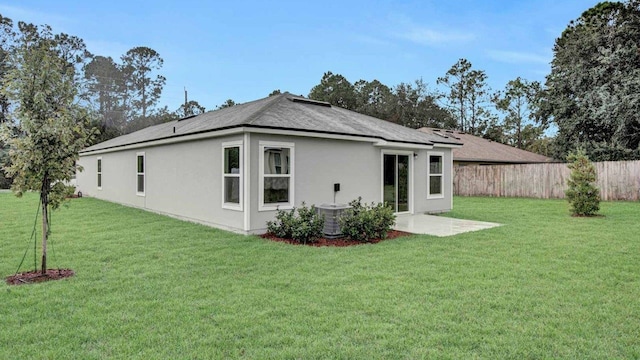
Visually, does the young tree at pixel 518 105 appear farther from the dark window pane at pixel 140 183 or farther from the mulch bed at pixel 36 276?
the mulch bed at pixel 36 276

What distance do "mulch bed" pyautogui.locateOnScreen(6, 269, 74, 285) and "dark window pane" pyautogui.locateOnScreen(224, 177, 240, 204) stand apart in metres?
3.75

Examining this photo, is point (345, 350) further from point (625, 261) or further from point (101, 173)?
point (101, 173)

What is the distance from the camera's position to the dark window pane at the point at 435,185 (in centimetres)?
1268

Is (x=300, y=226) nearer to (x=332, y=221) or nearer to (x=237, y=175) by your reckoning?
(x=332, y=221)

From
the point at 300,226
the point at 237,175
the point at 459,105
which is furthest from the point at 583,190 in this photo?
the point at 459,105

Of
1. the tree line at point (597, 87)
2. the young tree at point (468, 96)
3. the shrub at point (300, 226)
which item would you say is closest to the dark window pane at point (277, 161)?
the shrub at point (300, 226)

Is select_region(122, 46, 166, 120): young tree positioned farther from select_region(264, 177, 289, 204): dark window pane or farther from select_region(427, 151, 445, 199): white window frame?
select_region(264, 177, 289, 204): dark window pane

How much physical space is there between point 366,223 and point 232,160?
10.9ft

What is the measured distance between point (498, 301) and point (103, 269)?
5.14 meters

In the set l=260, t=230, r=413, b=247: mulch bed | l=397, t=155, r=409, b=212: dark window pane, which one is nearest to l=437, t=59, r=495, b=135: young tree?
l=397, t=155, r=409, b=212: dark window pane

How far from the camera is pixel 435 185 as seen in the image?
12.8 m

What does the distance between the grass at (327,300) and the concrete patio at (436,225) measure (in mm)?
1223

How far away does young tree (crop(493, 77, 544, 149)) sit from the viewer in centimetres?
3700

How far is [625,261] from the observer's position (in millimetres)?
5988
